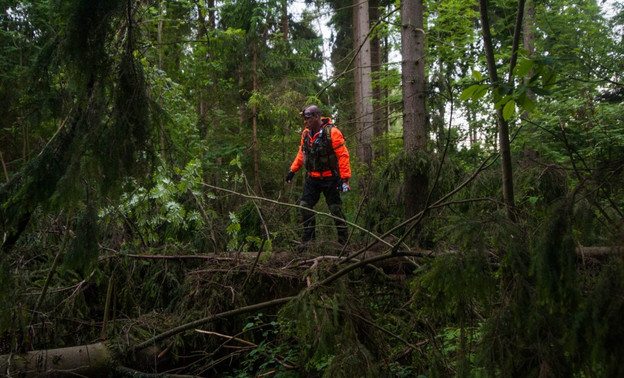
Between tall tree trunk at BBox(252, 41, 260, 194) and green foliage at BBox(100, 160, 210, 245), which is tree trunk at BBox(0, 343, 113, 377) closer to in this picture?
green foliage at BBox(100, 160, 210, 245)

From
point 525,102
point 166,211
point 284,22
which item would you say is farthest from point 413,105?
point 284,22

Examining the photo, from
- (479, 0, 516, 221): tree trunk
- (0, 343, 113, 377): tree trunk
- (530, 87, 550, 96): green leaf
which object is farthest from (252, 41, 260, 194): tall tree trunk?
(530, 87, 550, 96): green leaf

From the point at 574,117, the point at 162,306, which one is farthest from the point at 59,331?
the point at 574,117

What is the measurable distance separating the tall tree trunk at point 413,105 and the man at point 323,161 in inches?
36.3

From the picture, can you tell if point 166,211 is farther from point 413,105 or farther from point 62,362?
point 413,105

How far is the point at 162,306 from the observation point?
16.5 feet

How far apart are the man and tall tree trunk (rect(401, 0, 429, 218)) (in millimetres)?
923

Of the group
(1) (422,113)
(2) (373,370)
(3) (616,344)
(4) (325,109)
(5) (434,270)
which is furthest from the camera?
(4) (325,109)

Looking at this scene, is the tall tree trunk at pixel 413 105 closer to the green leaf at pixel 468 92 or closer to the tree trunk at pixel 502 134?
the tree trunk at pixel 502 134

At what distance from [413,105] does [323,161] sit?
4.84 ft

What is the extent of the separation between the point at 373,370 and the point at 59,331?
3.29 metres

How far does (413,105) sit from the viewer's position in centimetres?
590

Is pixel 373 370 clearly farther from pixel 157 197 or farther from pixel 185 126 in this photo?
pixel 185 126

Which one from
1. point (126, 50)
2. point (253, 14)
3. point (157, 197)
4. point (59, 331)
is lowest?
point (59, 331)
